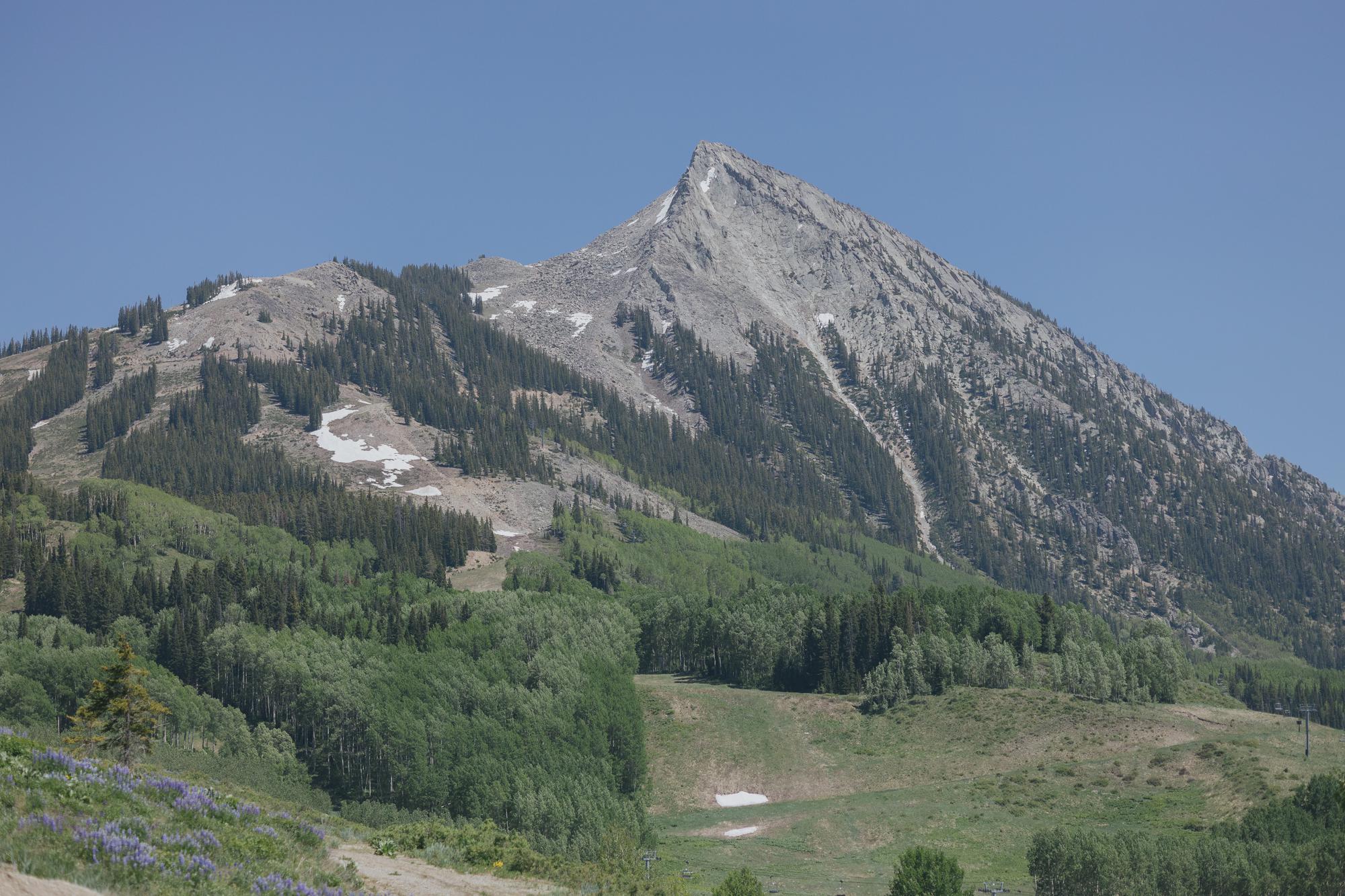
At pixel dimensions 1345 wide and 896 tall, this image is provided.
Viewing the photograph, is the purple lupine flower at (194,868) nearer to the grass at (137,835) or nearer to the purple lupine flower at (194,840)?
the grass at (137,835)

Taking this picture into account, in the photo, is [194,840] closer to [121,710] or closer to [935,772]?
[121,710]

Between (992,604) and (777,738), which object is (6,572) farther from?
(992,604)

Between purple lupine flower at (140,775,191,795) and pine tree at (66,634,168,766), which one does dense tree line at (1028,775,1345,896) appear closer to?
pine tree at (66,634,168,766)

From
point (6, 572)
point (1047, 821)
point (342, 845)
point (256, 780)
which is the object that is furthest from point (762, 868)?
point (6, 572)

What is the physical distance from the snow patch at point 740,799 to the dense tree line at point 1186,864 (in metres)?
50.6

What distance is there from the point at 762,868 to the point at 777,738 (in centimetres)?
4831

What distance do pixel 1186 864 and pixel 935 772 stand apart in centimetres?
5517

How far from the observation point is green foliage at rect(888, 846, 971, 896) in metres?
69.6

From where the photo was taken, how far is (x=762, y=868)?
97500mm

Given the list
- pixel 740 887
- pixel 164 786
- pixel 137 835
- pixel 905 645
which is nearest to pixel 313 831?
pixel 164 786

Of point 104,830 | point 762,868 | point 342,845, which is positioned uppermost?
point 104,830

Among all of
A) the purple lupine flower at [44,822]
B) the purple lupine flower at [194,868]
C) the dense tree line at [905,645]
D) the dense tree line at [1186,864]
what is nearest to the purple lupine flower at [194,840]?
the purple lupine flower at [194,868]

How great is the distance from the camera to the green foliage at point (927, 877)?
6962 centimetres

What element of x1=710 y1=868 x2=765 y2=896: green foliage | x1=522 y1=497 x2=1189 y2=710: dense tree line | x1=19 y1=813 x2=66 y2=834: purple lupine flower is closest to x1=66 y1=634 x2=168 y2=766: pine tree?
x1=710 y1=868 x2=765 y2=896: green foliage
